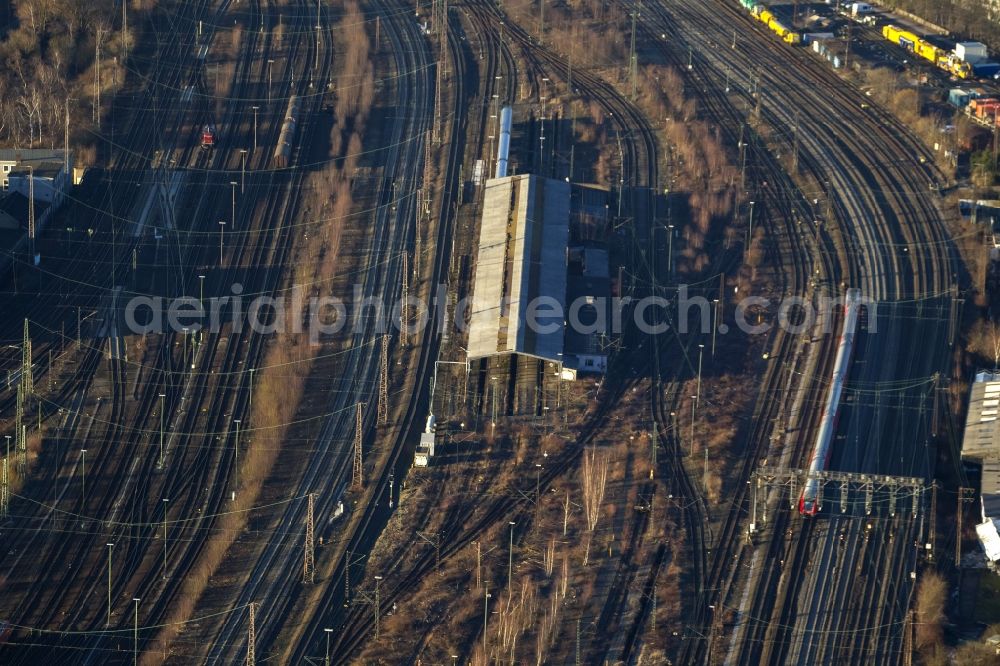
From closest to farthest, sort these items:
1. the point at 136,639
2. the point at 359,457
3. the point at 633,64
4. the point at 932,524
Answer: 1. the point at 136,639
2. the point at 932,524
3. the point at 359,457
4. the point at 633,64

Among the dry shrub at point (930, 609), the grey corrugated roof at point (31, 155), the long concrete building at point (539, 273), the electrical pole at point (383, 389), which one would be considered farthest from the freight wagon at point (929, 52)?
the grey corrugated roof at point (31, 155)

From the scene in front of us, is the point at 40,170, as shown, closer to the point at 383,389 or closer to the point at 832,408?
the point at 383,389

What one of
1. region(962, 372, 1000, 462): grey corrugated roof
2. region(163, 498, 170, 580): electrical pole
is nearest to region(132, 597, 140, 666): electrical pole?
region(163, 498, 170, 580): electrical pole

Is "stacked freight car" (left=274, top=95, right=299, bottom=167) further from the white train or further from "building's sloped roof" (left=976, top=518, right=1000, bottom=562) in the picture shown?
"building's sloped roof" (left=976, top=518, right=1000, bottom=562)

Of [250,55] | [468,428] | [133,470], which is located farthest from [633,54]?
[133,470]

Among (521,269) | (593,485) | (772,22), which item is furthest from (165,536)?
(772,22)

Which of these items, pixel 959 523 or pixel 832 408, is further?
pixel 832 408

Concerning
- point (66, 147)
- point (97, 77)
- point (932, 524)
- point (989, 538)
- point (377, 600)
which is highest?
point (97, 77)

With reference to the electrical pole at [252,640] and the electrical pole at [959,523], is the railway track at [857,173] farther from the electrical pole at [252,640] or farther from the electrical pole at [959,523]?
the electrical pole at [252,640]
